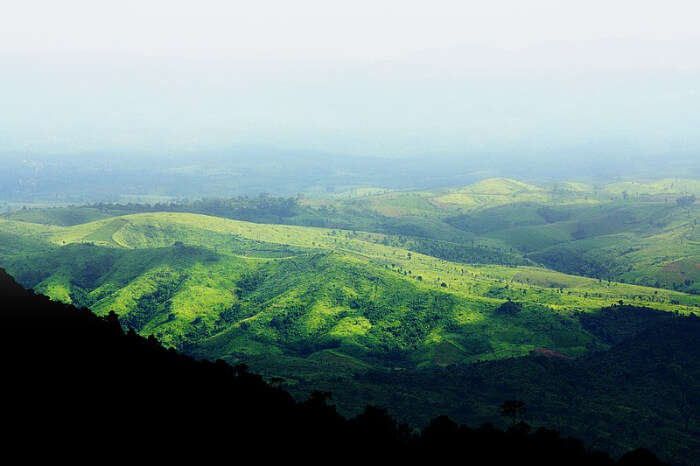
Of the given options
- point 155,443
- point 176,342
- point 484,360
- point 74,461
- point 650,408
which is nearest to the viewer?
point 74,461

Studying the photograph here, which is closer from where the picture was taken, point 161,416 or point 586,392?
point 161,416

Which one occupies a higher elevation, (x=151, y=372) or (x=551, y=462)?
(x=151, y=372)

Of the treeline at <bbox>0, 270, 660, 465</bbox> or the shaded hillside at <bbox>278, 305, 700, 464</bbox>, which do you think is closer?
the treeline at <bbox>0, 270, 660, 465</bbox>

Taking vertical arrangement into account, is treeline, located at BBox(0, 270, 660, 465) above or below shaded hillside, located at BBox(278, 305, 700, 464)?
above

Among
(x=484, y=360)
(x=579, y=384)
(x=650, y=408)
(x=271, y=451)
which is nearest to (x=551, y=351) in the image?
(x=484, y=360)

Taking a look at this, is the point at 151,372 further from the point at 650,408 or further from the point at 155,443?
the point at 650,408

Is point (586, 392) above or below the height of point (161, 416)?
below

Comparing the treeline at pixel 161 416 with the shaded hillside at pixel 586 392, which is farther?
the shaded hillside at pixel 586 392

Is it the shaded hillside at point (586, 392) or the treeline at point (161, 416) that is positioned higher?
the treeline at point (161, 416)
